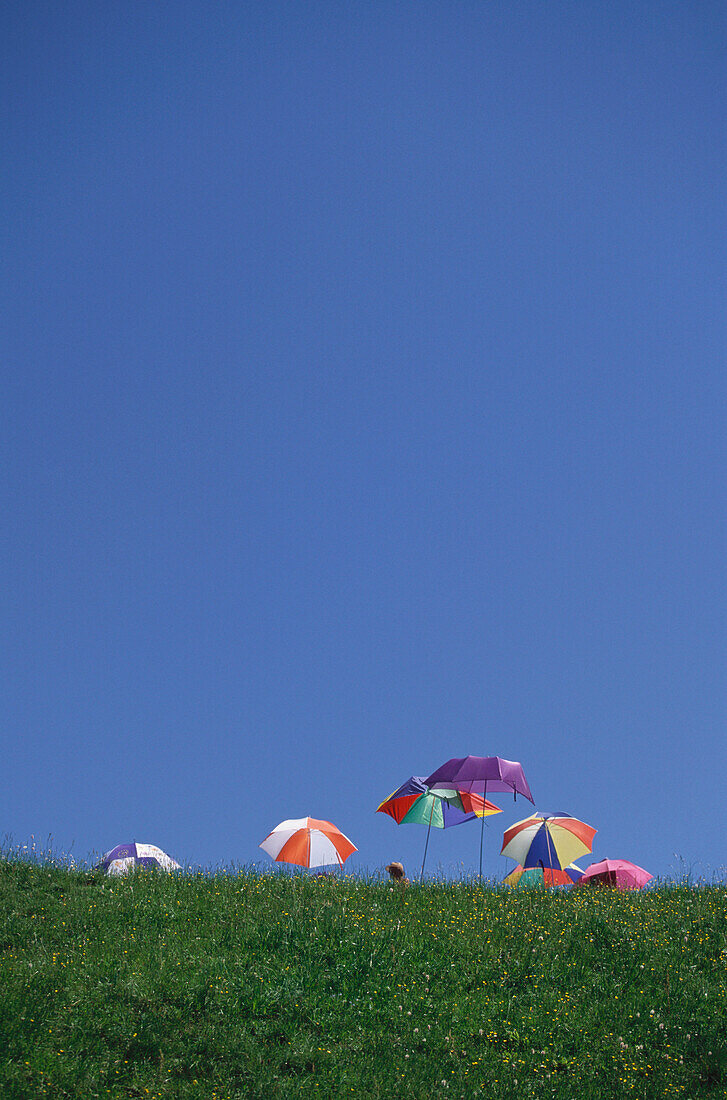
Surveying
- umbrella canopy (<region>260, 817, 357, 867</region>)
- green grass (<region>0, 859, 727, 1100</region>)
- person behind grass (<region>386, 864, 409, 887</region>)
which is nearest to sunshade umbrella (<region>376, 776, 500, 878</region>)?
umbrella canopy (<region>260, 817, 357, 867</region>)

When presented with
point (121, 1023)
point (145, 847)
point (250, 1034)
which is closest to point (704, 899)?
point (250, 1034)

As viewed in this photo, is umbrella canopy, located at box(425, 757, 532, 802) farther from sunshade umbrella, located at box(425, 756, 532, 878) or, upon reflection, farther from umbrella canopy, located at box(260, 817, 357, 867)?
umbrella canopy, located at box(260, 817, 357, 867)

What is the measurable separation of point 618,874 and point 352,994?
32.5 ft

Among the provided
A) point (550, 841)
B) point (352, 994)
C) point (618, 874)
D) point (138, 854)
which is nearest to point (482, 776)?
point (550, 841)

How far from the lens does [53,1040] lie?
10055mm

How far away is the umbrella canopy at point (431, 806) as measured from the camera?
20266 mm

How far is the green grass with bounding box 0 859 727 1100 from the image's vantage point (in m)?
9.97

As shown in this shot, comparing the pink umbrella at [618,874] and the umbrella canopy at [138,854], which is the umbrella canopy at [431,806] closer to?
the pink umbrella at [618,874]

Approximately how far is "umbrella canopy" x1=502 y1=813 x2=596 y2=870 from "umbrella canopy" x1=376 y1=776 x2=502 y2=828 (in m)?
0.96

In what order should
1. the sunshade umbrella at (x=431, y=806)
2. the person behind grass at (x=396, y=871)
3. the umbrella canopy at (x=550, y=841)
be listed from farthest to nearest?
the sunshade umbrella at (x=431, y=806), the umbrella canopy at (x=550, y=841), the person behind grass at (x=396, y=871)

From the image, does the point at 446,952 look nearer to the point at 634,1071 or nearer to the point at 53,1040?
the point at 634,1071

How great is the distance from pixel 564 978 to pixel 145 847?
13.2 metres

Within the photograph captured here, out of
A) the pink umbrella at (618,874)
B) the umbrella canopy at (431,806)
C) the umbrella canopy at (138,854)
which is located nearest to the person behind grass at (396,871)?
the umbrella canopy at (431,806)

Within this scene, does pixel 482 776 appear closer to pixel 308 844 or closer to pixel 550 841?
pixel 550 841
